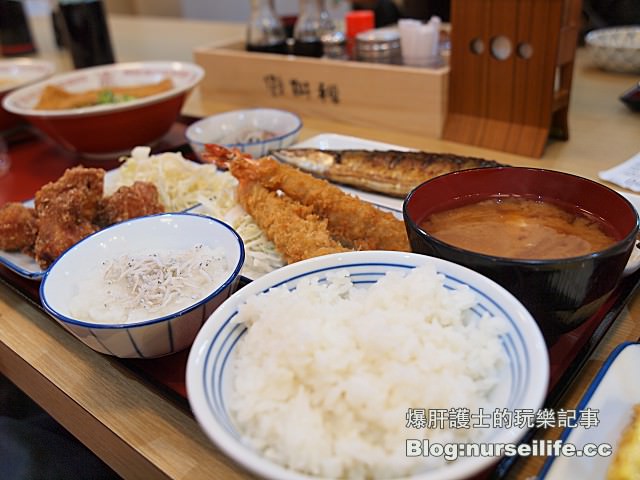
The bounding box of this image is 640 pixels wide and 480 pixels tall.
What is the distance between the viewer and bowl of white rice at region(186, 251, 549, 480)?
69 cm

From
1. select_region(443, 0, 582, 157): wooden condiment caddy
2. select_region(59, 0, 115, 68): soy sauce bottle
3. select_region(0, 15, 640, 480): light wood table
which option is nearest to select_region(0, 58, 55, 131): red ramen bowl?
select_region(59, 0, 115, 68): soy sauce bottle

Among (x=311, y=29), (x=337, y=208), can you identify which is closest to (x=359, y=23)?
(x=311, y=29)

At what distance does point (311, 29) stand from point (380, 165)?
→ 1243mm

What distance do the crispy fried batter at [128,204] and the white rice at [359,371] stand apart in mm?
742

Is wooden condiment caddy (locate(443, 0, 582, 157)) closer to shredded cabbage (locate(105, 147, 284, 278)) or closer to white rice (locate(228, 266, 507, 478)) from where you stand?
shredded cabbage (locate(105, 147, 284, 278))

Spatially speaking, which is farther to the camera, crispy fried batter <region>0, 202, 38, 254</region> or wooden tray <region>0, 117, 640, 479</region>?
crispy fried batter <region>0, 202, 38, 254</region>

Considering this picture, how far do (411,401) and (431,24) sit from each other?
1925 mm

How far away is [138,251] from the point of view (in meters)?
1.28

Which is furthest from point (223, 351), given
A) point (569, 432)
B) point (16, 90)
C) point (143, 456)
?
point (16, 90)

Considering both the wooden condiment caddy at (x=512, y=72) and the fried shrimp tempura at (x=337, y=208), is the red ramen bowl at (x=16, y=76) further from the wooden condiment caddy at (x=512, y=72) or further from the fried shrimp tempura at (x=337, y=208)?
the wooden condiment caddy at (x=512, y=72)

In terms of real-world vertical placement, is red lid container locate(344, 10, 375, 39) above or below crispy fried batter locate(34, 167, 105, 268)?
above

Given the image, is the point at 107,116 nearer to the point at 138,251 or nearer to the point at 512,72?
the point at 138,251

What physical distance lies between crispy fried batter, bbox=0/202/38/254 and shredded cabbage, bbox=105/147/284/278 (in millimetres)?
285

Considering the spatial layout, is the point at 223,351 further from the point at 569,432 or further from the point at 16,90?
the point at 16,90
